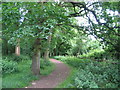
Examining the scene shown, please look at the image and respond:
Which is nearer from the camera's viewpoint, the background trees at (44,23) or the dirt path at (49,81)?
the background trees at (44,23)

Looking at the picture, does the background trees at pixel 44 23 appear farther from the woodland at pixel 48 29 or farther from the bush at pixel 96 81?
the bush at pixel 96 81

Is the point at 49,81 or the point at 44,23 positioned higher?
the point at 44,23

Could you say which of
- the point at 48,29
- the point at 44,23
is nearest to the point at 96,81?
the point at 48,29

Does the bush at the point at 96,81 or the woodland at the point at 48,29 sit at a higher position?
the woodland at the point at 48,29

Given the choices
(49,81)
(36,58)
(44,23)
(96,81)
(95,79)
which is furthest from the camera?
(36,58)

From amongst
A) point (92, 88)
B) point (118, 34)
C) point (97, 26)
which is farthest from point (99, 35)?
point (92, 88)

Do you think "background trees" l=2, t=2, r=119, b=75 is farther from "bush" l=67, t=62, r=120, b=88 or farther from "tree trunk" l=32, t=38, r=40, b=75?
"bush" l=67, t=62, r=120, b=88

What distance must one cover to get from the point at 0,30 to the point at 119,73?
803 cm

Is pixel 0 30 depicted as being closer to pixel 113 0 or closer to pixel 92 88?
pixel 92 88

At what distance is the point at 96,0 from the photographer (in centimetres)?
721

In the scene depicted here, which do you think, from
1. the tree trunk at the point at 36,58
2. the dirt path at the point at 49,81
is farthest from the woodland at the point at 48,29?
the dirt path at the point at 49,81

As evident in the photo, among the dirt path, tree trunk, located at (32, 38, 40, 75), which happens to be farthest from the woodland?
the dirt path

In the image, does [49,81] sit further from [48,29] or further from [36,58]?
[48,29]

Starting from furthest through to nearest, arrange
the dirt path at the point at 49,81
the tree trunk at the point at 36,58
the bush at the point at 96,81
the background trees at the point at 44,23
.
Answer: the tree trunk at the point at 36,58 < the dirt path at the point at 49,81 < the bush at the point at 96,81 < the background trees at the point at 44,23
